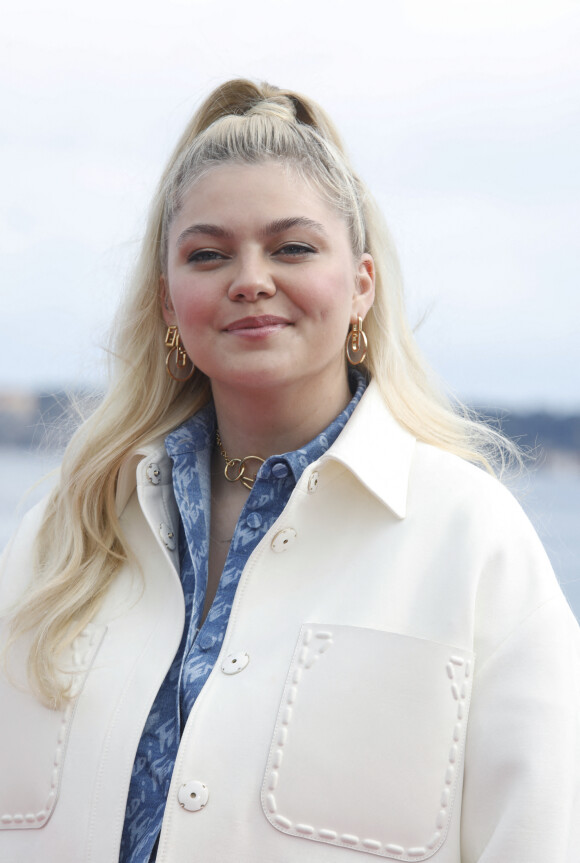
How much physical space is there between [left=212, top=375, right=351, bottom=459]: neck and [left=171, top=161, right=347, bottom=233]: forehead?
37 centimetres

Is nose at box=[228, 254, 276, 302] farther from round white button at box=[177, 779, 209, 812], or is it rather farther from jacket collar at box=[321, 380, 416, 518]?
round white button at box=[177, 779, 209, 812]

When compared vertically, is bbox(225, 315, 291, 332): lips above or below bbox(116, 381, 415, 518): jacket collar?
above

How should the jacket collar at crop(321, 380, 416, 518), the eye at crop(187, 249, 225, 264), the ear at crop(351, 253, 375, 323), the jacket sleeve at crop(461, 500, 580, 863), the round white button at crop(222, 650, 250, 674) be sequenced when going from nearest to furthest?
1. the jacket sleeve at crop(461, 500, 580, 863)
2. the round white button at crop(222, 650, 250, 674)
3. the jacket collar at crop(321, 380, 416, 518)
4. the eye at crop(187, 249, 225, 264)
5. the ear at crop(351, 253, 375, 323)

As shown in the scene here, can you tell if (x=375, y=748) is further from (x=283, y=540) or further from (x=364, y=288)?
(x=364, y=288)

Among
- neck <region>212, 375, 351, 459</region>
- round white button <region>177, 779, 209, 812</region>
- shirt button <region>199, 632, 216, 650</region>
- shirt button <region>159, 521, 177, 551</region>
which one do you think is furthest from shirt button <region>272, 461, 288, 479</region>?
round white button <region>177, 779, 209, 812</region>

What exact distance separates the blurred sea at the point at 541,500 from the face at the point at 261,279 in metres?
0.66

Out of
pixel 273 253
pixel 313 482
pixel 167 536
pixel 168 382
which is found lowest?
pixel 167 536

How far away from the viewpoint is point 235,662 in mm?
1861

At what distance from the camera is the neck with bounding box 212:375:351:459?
2.15 metres

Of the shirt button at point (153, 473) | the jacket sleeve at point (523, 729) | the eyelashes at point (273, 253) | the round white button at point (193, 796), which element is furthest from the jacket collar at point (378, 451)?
the round white button at point (193, 796)

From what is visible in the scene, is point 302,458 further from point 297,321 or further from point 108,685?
point 108,685

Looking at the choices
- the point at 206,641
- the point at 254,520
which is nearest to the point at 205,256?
the point at 254,520

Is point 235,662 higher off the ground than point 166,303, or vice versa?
point 166,303

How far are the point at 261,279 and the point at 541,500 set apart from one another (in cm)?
99
